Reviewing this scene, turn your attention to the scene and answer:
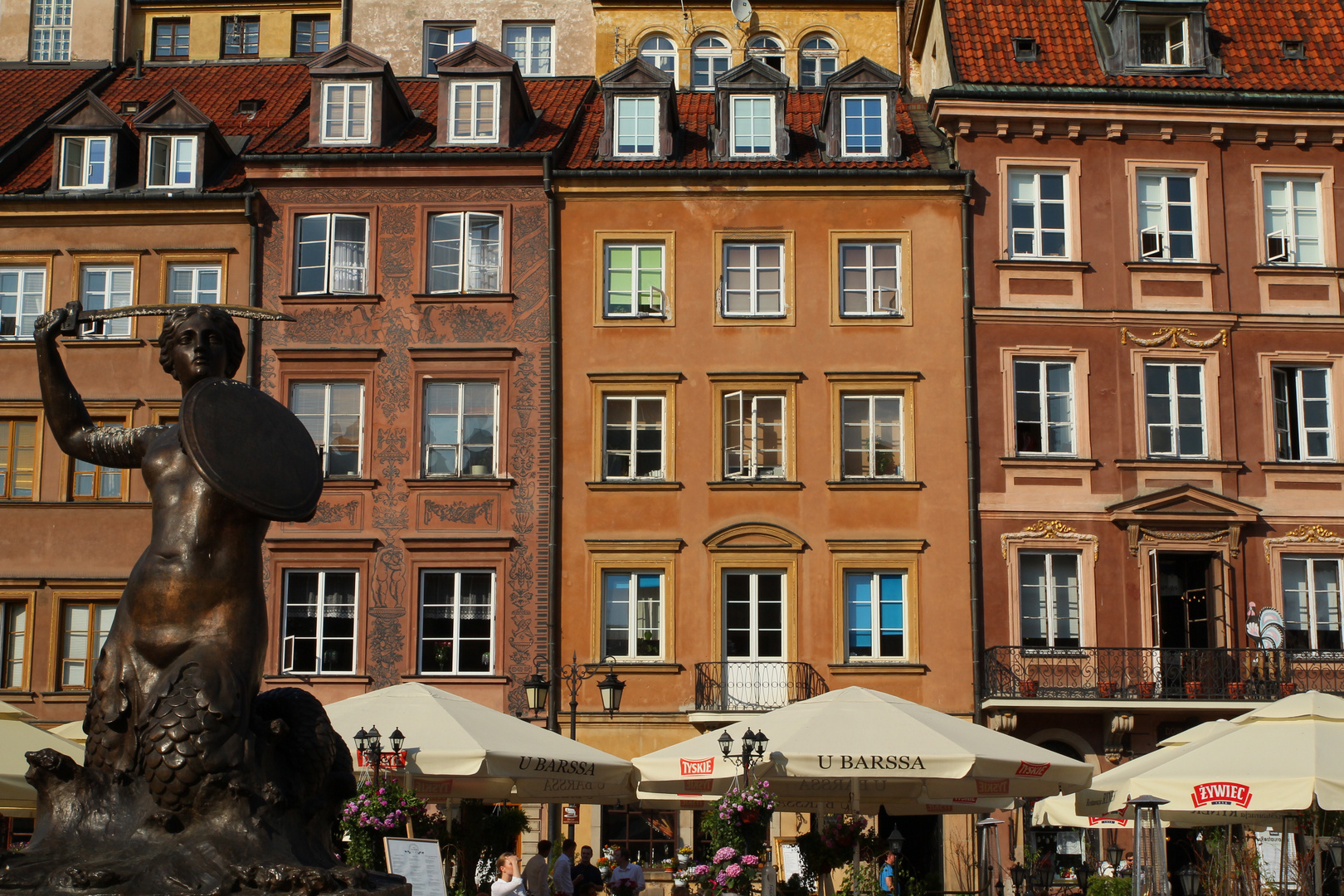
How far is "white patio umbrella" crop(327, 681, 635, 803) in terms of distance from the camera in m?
14.4

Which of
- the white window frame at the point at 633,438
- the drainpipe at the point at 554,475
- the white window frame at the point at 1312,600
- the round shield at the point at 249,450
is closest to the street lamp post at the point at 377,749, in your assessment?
the round shield at the point at 249,450

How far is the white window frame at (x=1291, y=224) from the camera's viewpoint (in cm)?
2705

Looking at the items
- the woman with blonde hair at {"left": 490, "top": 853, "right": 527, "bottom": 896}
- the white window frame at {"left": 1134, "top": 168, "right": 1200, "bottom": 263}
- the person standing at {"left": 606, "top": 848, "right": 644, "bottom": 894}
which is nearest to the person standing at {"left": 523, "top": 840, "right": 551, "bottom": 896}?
the woman with blonde hair at {"left": 490, "top": 853, "right": 527, "bottom": 896}

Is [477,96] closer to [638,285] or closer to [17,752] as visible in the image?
[638,285]

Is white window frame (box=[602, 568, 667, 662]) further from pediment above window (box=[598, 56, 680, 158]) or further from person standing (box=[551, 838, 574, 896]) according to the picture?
pediment above window (box=[598, 56, 680, 158])

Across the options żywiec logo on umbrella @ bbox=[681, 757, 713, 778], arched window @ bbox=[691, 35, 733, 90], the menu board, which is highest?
arched window @ bbox=[691, 35, 733, 90]

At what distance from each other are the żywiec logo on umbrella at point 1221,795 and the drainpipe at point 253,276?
58.7 ft

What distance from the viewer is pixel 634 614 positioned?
25.6m

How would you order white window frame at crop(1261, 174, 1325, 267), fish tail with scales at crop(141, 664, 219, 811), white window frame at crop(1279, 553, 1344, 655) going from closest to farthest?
fish tail with scales at crop(141, 664, 219, 811), white window frame at crop(1279, 553, 1344, 655), white window frame at crop(1261, 174, 1325, 267)

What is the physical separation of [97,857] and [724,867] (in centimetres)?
869

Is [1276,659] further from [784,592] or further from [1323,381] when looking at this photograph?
[784,592]

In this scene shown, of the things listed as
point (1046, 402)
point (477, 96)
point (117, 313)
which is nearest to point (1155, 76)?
point (1046, 402)

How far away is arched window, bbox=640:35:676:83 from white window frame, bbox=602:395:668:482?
9.20 meters

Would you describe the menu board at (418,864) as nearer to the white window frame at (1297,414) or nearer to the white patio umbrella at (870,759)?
the white patio umbrella at (870,759)
